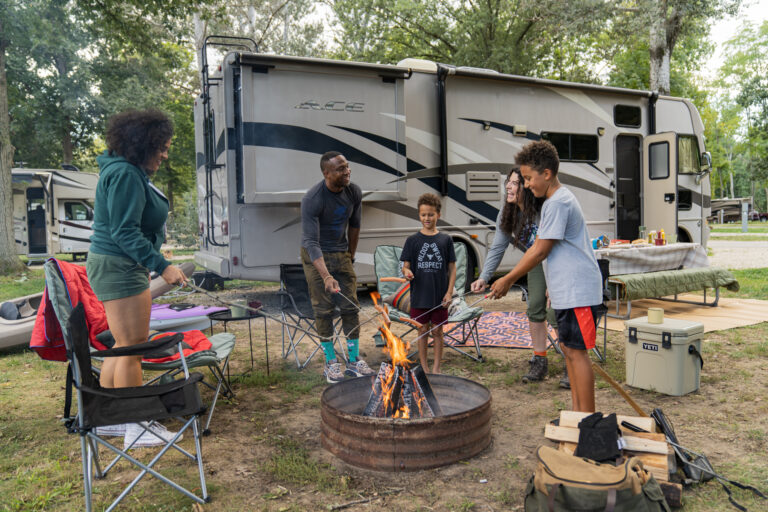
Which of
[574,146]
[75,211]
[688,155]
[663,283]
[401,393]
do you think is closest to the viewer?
[401,393]

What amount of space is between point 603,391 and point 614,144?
5.04 meters

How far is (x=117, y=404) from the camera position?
8.20 ft

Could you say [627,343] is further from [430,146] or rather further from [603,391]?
[430,146]

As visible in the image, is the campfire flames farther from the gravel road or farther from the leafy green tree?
the leafy green tree

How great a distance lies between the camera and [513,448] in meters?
3.00

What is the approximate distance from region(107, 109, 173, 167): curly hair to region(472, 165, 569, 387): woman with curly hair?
192 cm

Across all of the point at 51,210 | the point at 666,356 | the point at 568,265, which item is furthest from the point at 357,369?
the point at 51,210

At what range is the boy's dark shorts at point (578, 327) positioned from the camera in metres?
2.81

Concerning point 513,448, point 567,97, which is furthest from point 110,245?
point 567,97

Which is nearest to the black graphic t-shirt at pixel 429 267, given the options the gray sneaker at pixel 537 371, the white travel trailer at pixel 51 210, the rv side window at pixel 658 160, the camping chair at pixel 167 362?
the gray sneaker at pixel 537 371

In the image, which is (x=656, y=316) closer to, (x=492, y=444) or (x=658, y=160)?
(x=492, y=444)

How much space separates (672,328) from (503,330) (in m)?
2.20

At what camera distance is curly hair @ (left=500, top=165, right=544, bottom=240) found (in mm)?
3516

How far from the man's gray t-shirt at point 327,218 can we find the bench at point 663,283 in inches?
126
